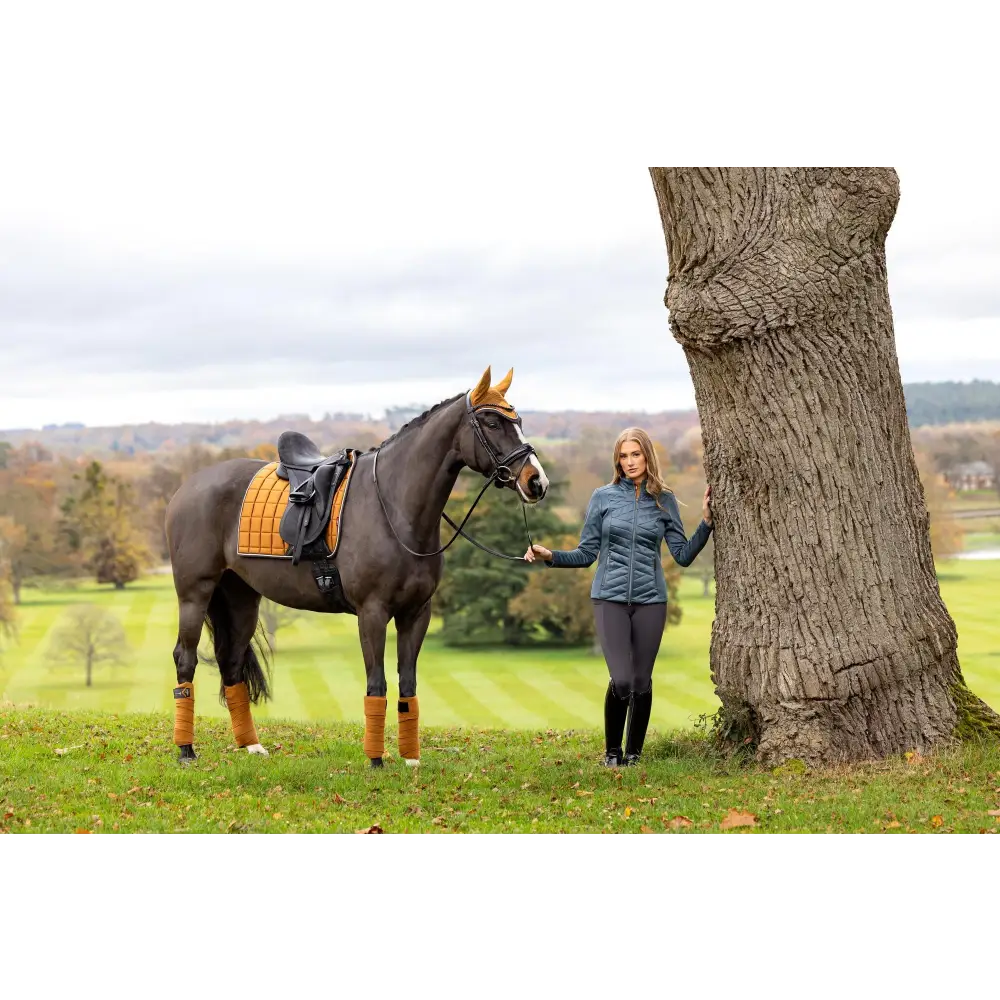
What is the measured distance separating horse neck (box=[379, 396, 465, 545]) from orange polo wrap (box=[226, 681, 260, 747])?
7.03ft

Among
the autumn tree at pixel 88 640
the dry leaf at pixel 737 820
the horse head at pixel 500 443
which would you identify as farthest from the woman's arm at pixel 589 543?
the autumn tree at pixel 88 640

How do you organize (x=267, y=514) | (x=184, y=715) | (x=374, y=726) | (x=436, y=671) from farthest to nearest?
1. (x=436, y=671)
2. (x=184, y=715)
3. (x=267, y=514)
4. (x=374, y=726)

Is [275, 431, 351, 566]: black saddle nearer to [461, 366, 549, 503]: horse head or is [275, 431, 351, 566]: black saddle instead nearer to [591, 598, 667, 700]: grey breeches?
[461, 366, 549, 503]: horse head

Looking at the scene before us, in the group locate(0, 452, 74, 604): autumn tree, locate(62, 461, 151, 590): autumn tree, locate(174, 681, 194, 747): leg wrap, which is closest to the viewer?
locate(174, 681, 194, 747): leg wrap

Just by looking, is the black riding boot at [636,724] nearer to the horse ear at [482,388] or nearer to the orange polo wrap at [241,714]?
the horse ear at [482,388]

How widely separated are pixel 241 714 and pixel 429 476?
102 inches

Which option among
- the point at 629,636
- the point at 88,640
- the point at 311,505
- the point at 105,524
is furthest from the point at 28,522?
the point at 629,636

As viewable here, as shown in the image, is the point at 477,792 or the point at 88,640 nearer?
the point at 477,792

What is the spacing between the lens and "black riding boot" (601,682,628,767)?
23.7 feet

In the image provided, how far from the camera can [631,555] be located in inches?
273

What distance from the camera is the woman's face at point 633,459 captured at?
7008mm

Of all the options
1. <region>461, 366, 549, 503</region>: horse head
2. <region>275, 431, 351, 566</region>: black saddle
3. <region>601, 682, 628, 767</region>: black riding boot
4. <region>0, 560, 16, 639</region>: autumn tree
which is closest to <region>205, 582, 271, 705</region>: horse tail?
<region>275, 431, 351, 566</region>: black saddle

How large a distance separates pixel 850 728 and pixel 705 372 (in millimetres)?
2500

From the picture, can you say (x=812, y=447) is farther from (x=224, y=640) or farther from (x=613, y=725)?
(x=224, y=640)
